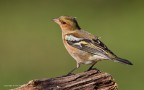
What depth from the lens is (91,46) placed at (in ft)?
39.8

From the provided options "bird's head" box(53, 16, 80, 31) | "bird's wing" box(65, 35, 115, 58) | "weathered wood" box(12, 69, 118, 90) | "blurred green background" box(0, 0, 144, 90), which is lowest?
"weathered wood" box(12, 69, 118, 90)

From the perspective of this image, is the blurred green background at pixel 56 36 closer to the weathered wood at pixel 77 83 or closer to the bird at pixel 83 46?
the bird at pixel 83 46

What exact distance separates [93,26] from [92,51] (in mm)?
16170

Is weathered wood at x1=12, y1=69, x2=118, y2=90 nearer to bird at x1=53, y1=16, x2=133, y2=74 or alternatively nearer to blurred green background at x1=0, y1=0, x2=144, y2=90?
bird at x1=53, y1=16, x2=133, y2=74

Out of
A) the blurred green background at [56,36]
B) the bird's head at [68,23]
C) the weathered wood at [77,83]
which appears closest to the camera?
the weathered wood at [77,83]

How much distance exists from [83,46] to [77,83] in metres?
2.52

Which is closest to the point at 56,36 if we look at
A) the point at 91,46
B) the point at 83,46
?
the point at 83,46

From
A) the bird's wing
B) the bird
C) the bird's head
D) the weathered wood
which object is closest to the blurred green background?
the bird's head

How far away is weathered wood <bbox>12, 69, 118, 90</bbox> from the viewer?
945cm

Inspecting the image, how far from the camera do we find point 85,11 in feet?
102

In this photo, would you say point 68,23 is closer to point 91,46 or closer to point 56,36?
point 91,46

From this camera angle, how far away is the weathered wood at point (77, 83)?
9445 millimetres

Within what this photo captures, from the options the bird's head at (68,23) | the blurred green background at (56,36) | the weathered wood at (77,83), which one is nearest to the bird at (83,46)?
the bird's head at (68,23)

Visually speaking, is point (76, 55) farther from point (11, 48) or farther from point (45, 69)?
point (11, 48)
